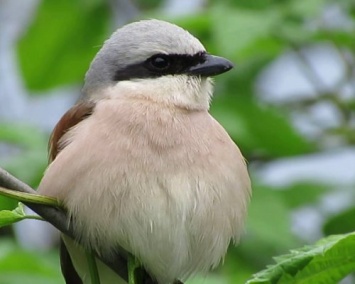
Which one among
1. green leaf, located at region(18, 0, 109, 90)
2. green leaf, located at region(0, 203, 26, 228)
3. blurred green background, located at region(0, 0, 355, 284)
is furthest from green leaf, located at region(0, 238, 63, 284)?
green leaf, located at region(18, 0, 109, 90)

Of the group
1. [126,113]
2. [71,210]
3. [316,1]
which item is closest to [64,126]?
[126,113]

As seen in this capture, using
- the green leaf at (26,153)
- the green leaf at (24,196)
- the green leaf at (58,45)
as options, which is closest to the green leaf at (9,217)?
the green leaf at (24,196)

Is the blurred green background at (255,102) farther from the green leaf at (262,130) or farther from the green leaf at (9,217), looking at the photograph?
the green leaf at (9,217)

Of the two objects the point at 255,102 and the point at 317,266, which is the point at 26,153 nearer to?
the point at 255,102

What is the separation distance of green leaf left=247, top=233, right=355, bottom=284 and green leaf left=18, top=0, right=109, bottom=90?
2668 mm

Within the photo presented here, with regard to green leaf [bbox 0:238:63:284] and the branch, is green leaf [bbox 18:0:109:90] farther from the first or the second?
the branch

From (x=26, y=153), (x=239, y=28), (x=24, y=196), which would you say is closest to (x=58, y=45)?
(x=26, y=153)

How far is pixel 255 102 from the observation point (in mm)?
4492

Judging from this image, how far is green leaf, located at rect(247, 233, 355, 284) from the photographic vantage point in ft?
7.45

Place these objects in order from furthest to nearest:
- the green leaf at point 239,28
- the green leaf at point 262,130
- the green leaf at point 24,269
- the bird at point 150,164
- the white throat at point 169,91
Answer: the green leaf at point 262,130
the green leaf at point 239,28
the green leaf at point 24,269
the white throat at point 169,91
the bird at point 150,164

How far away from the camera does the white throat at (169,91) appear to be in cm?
333

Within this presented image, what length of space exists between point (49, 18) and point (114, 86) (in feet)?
5.49

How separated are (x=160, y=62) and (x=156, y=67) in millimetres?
22

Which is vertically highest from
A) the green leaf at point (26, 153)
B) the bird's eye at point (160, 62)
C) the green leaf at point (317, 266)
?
the bird's eye at point (160, 62)
